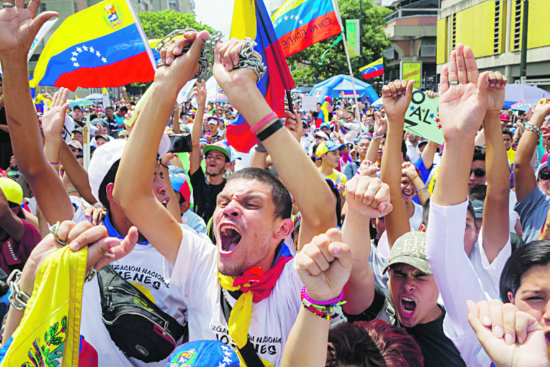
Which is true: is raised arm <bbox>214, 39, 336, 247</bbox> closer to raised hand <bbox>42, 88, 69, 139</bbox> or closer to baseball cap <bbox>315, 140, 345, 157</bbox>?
raised hand <bbox>42, 88, 69, 139</bbox>

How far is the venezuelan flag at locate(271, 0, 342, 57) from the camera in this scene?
711cm

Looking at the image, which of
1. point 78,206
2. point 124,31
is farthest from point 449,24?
point 78,206

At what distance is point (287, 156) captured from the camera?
83.4 inches

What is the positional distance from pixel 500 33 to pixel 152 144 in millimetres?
31210

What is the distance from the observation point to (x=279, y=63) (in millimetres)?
4012

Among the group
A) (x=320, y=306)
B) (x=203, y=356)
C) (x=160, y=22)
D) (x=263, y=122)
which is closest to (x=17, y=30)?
(x=263, y=122)

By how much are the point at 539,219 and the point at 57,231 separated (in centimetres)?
347

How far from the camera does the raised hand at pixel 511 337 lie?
1.40 metres

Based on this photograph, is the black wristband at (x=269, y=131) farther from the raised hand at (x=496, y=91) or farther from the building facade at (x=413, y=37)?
the building facade at (x=413, y=37)

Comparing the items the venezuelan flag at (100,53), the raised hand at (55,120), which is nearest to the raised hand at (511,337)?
the raised hand at (55,120)

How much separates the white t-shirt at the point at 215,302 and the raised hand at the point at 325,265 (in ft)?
1.66

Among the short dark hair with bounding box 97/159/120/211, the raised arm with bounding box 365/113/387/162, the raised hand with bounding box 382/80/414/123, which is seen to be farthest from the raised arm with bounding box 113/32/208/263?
the raised arm with bounding box 365/113/387/162

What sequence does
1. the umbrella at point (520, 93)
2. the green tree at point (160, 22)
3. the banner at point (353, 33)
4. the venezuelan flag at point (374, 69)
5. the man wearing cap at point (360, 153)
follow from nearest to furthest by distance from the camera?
the man wearing cap at point (360, 153) → the umbrella at point (520, 93) → the banner at point (353, 33) → the venezuelan flag at point (374, 69) → the green tree at point (160, 22)

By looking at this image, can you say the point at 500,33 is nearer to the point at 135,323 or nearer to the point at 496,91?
the point at 496,91
